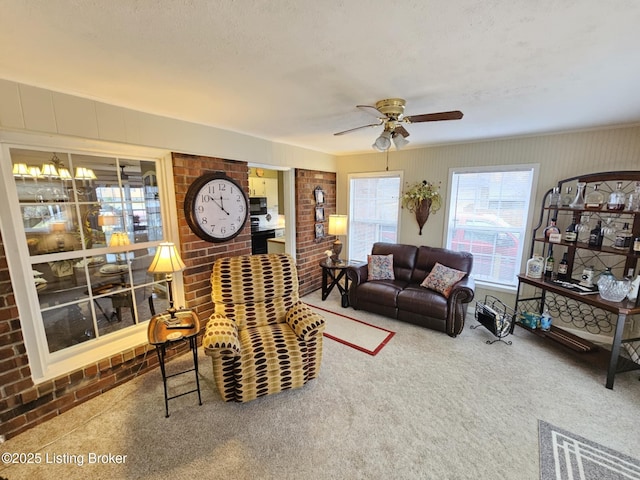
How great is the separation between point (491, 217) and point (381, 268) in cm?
160

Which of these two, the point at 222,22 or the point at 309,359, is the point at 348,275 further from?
the point at 222,22

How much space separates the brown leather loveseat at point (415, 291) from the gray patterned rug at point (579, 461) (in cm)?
130

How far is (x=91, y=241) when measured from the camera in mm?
2135

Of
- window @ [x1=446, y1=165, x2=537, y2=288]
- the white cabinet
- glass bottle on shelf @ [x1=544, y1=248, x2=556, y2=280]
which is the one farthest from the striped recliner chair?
the white cabinet

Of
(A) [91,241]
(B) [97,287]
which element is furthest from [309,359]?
(A) [91,241]

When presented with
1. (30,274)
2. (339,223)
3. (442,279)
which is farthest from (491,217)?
(30,274)

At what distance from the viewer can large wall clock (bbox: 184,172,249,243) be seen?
2.58m

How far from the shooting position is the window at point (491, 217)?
10.8 feet

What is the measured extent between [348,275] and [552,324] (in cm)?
250

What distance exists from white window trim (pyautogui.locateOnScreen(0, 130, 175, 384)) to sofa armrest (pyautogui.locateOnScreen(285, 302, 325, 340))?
1392 mm

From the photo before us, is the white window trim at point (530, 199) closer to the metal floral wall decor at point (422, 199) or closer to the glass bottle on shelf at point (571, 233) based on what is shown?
the metal floral wall decor at point (422, 199)

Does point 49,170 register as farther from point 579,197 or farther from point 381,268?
point 579,197

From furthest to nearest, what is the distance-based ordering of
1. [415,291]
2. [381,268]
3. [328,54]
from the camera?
[381,268] < [415,291] < [328,54]

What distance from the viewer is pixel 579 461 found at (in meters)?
1.61
